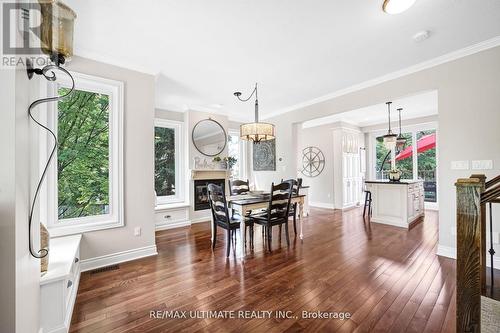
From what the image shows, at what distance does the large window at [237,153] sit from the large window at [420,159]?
457cm

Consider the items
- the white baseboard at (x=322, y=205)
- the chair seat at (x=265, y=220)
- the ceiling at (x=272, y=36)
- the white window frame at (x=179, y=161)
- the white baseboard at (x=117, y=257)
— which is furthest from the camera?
the white baseboard at (x=322, y=205)

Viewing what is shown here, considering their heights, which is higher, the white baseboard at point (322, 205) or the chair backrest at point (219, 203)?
the chair backrest at point (219, 203)

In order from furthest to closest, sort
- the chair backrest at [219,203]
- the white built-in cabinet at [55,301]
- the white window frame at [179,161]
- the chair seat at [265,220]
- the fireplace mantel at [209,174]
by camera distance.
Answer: the white window frame at [179,161]
the fireplace mantel at [209,174]
the chair seat at [265,220]
the chair backrest at [219,203]
the white built-in cabinet at [55,301]

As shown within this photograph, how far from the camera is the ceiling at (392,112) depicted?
15.3 ft

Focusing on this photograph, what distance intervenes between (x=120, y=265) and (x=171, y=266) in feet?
2.21

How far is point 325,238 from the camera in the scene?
3621 millimetres

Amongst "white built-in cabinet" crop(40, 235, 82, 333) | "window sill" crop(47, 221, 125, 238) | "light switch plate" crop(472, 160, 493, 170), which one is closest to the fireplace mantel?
"window sill" crop(47, 221, 125, 238)

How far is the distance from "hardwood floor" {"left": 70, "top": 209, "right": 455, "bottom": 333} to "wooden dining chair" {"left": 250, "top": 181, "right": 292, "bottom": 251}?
400 millimetres

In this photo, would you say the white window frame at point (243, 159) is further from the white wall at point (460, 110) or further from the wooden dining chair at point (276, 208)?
the white wall at point (460, 110)

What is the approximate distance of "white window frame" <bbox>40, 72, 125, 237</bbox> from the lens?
247cm

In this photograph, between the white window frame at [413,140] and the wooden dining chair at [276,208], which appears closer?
the wooden dining chair at [276,208]

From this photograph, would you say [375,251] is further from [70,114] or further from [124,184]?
[70,114]

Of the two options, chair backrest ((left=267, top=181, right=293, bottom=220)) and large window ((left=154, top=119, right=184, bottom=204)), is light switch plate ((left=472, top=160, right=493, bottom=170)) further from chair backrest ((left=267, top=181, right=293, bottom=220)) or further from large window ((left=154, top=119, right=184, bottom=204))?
large window ((left=154, top=119, right=184, bottom=204))

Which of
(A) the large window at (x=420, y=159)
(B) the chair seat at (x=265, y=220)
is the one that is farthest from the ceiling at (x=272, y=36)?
(A) the large window at (x=420, y=159)
